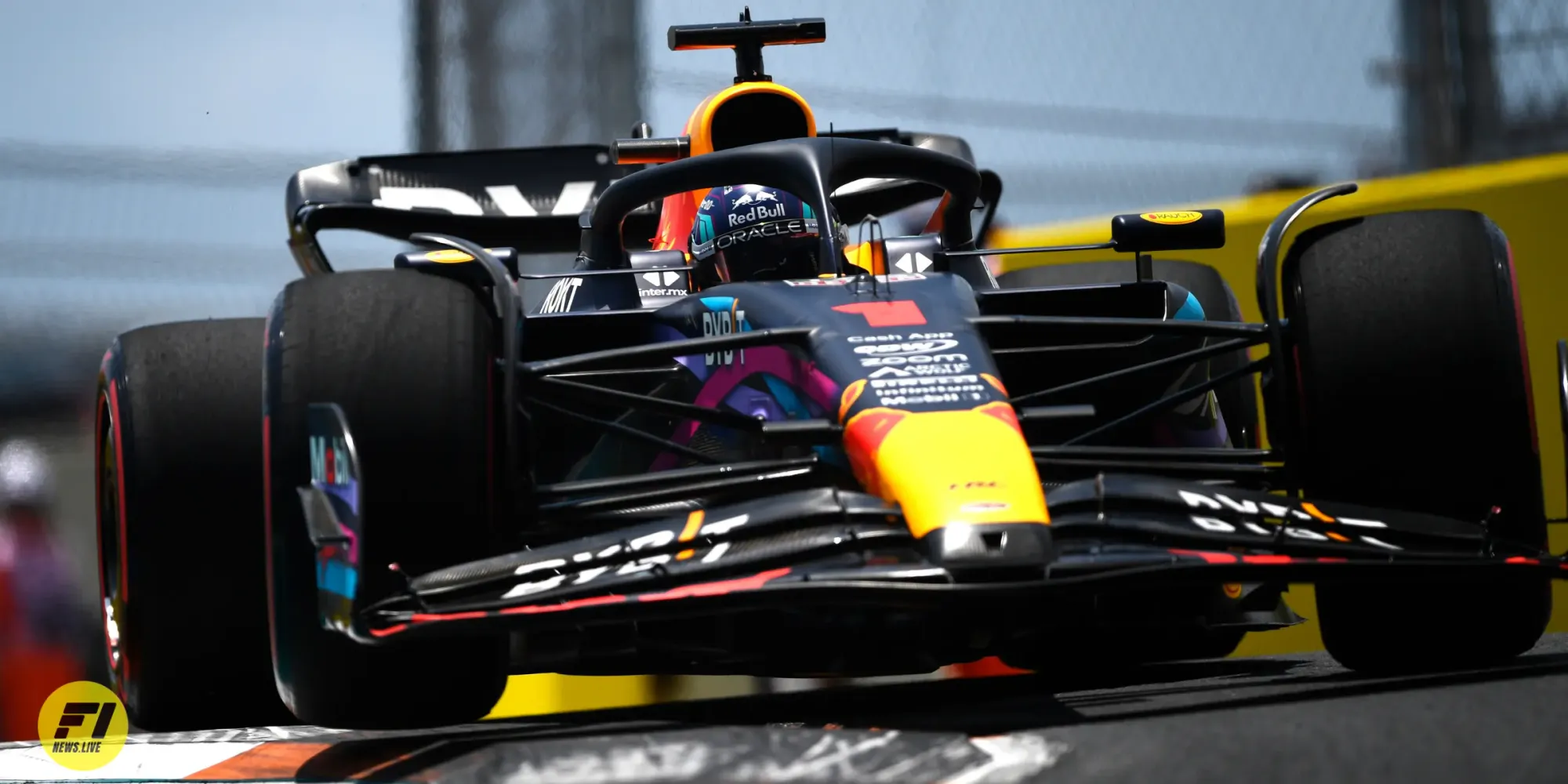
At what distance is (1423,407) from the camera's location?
4008mm

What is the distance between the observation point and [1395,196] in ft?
22.6

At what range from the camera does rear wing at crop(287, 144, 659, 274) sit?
22.8 feet

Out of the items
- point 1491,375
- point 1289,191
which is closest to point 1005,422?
point 1491,375

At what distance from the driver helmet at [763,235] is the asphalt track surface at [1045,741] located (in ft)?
4.20

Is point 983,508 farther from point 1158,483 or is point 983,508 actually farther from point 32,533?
point 32,533

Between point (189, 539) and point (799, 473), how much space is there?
151 cm

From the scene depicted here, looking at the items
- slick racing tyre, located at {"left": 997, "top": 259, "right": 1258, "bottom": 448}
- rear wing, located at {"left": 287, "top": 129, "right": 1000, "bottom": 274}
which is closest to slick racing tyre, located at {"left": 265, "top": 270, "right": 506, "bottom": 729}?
slick racing tyre, located at {"left": 997, "top": 259, "right": 1258, "bottom": 448}

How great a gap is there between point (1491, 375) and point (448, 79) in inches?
202

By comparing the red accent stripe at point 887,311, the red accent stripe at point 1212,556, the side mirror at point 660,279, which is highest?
the side mirror at point 660,279

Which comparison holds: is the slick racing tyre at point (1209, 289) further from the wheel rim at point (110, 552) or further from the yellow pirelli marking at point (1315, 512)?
the wheel rim at point (110, 552)

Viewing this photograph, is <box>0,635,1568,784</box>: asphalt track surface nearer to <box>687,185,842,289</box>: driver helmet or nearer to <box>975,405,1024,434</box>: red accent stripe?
<box>975,405,1024,434</box>: red accent stripe

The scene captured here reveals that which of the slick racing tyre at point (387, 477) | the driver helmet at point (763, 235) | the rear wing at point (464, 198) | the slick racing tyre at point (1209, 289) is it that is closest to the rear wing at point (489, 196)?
the rear wing at point (464, 198)

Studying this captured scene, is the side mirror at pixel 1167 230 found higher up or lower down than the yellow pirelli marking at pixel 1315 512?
higher up

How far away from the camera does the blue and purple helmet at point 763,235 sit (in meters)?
5.24
